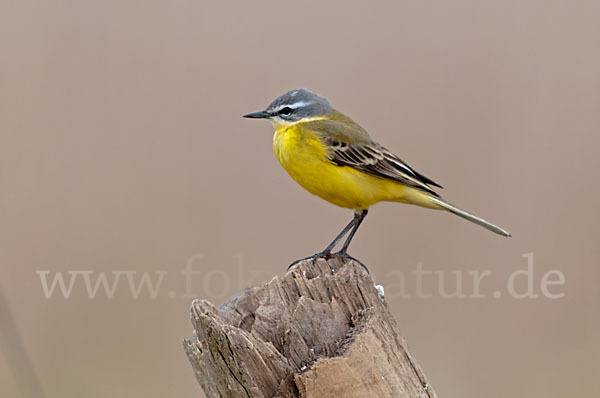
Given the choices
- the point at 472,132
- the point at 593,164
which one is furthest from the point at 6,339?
the point at 593,164

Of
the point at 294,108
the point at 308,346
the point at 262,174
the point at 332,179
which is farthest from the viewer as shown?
the point at 262,174

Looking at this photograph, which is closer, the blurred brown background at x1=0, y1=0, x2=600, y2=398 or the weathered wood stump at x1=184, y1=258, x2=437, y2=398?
the weathered wood stump at x1=184, y1=258, x2=437, y2=398

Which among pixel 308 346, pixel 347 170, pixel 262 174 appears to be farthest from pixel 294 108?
pixel 308 346

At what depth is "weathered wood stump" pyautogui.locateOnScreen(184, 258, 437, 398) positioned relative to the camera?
2.97 meters

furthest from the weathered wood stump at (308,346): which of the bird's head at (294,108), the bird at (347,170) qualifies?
the bird's head at (294,108)

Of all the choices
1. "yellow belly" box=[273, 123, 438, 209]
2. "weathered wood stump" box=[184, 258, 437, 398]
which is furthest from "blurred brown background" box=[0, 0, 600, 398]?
"weathered wood stump" box=[184, 258, 437, 398]

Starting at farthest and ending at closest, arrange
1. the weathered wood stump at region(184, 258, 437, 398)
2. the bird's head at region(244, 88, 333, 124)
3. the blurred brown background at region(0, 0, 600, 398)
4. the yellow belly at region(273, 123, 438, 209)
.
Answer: the blurred brown background at region(0, 0, 600, 398)
the bird's head at region(244, 88, 333, 124)
the yellow belly at region(273, 123, 438, 209)
the weathered wood stump at region(184, 258, 437, 398)

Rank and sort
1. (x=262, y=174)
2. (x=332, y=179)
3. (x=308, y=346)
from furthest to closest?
1. (x=262, y=174)
2. (x=332, y=179)
3. (x=308, y=346)

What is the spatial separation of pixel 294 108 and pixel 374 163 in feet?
2.35

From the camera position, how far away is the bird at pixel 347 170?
537 centimetres

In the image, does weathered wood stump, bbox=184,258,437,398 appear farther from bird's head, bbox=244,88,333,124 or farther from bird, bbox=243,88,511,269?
bird's head, bbox=244,88,333,124

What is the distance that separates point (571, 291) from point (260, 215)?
272cm

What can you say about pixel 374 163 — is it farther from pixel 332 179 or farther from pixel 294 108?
pixel 294 108

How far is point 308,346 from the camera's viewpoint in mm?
3158
